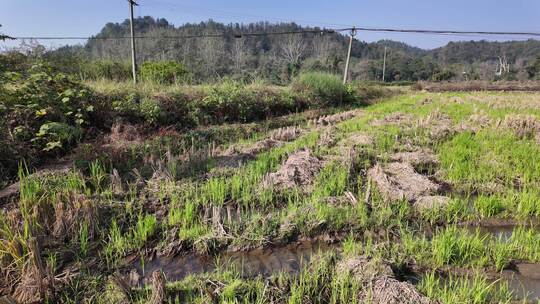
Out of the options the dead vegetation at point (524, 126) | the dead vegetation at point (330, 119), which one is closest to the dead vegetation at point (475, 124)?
the dead vegetation at point (524, 126)

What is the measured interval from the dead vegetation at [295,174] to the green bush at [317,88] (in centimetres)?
744

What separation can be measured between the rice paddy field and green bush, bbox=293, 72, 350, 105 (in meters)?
6.90

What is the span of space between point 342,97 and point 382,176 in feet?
33.1

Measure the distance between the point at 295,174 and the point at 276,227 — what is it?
51.1 inches

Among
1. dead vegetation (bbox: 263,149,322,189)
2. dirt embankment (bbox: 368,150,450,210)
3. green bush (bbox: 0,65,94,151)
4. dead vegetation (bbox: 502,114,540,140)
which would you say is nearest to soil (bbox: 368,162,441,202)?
dirt embankment (bbox: 368,150,450,210)

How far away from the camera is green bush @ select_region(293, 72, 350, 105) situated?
40.3ft

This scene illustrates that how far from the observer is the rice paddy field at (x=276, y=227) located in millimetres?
2354

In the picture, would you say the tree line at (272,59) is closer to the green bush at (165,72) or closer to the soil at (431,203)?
the green bush at (165,72)

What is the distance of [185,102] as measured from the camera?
8.28 m

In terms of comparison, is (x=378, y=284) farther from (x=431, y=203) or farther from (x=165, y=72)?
(x=165, y=72)

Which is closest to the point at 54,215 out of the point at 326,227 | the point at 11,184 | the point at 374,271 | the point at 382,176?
the point at 11,184

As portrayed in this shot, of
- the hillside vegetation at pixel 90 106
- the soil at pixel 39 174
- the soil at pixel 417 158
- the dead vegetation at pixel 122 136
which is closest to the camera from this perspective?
the soil at pixel 39 174

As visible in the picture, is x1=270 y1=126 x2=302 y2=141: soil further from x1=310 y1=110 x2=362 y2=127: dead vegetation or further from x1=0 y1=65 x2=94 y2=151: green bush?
x1=0 y1=65 x2=94 y2=151: green bush

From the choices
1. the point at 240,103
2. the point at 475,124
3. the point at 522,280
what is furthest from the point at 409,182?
the point at 240,103
